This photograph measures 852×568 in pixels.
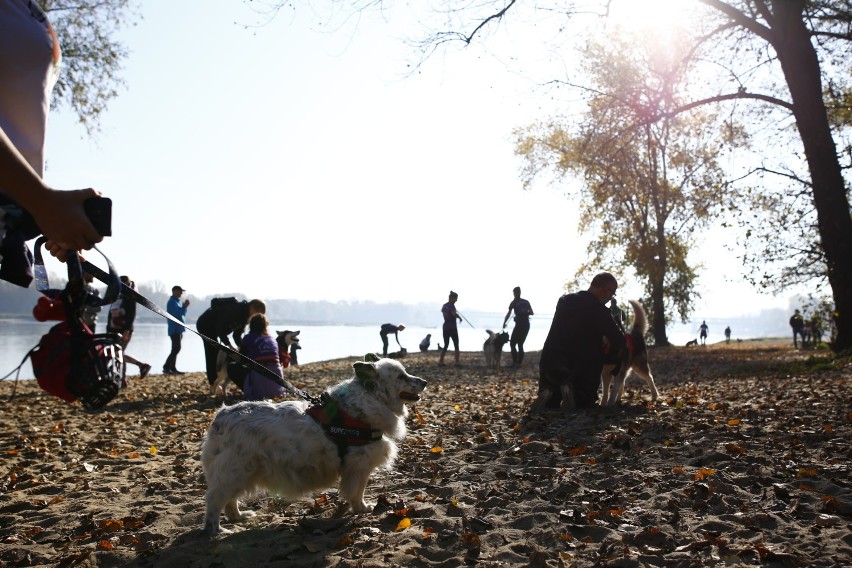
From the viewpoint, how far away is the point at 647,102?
16.2 meters

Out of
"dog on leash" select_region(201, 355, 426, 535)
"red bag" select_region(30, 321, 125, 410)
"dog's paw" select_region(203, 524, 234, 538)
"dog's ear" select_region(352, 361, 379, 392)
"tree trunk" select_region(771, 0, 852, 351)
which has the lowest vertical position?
"dog's paw" select_region(203, 524, 234, 538)

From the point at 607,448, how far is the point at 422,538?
320cm

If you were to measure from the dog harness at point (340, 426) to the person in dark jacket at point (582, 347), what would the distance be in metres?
5.16

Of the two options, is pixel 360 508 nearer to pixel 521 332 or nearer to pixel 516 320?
pixel 516 320

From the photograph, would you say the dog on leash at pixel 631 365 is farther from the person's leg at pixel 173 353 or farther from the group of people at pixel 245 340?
the person's leg at pixel 173 353

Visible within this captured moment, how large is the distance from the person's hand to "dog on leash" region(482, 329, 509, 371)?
62.3 ft

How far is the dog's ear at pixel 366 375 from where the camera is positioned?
5.20 m

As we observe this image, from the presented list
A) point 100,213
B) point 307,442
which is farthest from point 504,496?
point 100,213

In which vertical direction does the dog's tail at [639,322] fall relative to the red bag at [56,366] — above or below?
above

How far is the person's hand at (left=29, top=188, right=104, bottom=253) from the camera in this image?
5.98ft

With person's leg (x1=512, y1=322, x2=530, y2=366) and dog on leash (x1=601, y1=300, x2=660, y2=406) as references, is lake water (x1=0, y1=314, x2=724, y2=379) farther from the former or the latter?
dog on leash (x1=601, y1=300, x2=660, y2=406)

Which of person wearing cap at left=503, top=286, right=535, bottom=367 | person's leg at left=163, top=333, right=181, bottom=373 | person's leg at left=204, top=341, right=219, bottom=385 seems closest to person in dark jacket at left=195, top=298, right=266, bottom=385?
person's leg at left=204, top=341, right=219, bottom=385

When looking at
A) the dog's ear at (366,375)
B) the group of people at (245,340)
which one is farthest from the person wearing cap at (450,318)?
the dog's ear at (366,375)

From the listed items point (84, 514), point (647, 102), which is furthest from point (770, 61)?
point (84, 514)
